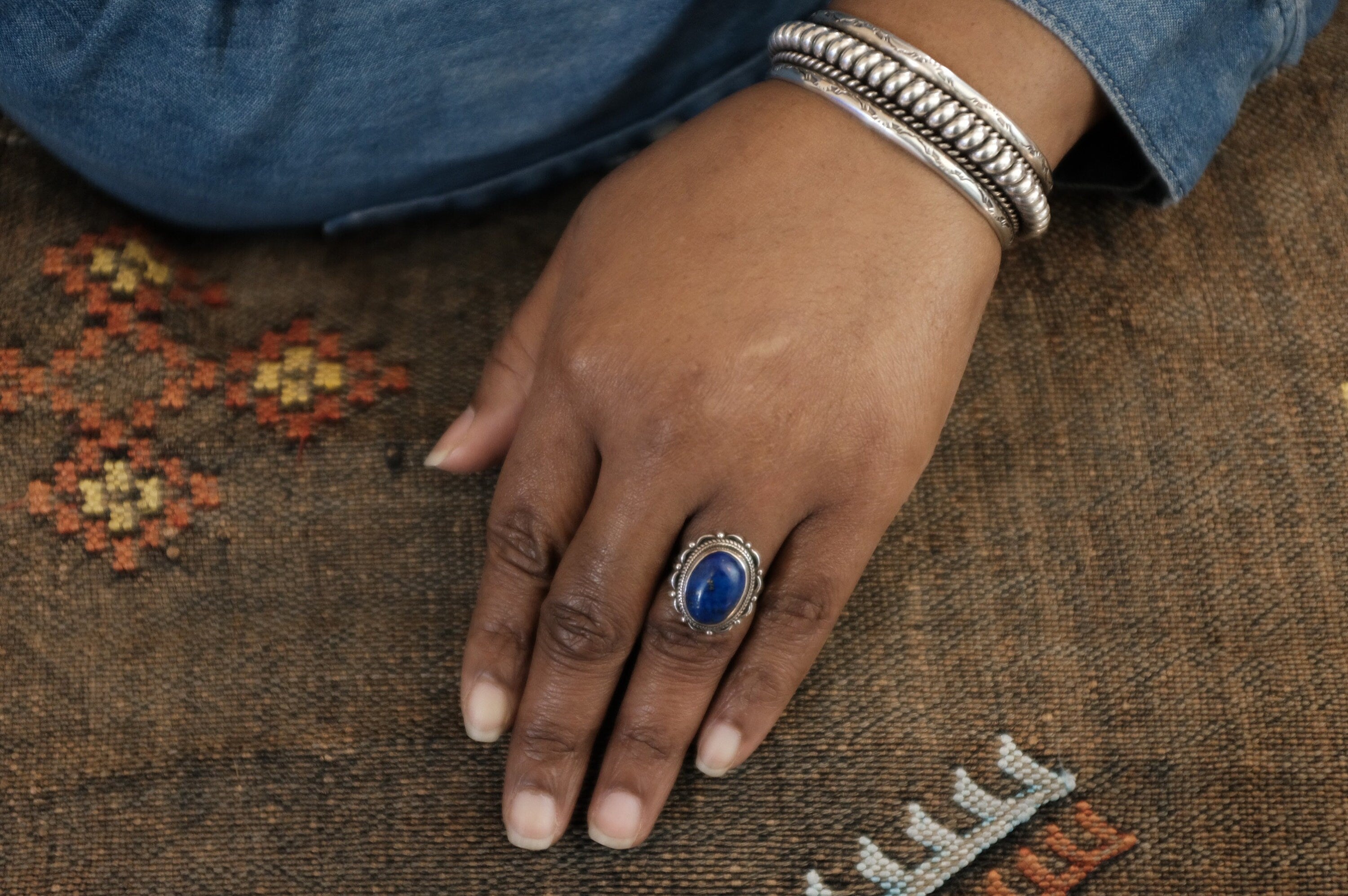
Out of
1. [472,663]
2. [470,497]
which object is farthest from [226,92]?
[472,663]

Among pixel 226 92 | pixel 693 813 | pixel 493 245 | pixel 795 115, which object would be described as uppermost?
pixel 795 115

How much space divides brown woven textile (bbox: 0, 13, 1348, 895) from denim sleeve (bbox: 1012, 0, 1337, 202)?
5 centimetres

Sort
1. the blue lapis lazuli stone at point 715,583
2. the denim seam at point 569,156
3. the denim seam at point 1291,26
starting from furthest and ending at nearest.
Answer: the denim seam at point 569,156 < the denim seam at point 1291,26 < the blue lapis lazuli stone at point 715,583

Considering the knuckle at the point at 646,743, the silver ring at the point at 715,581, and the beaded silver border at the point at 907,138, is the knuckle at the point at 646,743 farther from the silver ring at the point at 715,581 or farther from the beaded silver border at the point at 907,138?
the beaded silver border at the point at 907,138

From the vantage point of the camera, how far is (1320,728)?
70 centimetres

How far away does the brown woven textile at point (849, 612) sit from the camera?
2.32 ft

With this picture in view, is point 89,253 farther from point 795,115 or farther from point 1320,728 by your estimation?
point 1320,728

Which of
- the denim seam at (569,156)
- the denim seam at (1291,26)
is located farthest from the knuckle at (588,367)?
the denim seam at (1291,26)

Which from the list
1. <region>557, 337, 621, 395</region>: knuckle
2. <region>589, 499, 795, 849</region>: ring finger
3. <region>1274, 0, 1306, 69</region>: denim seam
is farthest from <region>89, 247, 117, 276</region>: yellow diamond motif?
<region>1274, 0, 1306, 69</region>: denim seam

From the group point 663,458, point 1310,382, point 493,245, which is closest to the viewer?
point 663,458

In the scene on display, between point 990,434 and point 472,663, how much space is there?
410mm

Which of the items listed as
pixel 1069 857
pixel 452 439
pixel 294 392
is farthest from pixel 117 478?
pixel 1069 857

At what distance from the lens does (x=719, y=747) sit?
0.70 metres

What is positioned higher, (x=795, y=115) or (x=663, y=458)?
(x=795, y=115)
